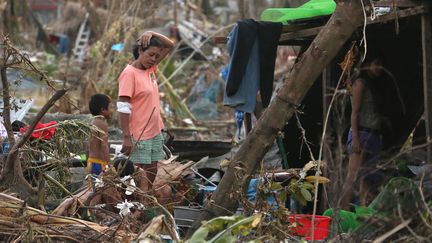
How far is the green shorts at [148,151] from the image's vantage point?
8.16m

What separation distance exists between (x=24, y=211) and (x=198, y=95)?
14011mm

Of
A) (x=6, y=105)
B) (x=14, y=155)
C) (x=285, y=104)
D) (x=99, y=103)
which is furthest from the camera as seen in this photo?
(x=99, y=103)

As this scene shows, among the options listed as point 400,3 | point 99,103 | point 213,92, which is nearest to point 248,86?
point 99,103

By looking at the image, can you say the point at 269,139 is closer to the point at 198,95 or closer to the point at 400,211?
the point at 400,211

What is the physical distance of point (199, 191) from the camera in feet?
26.3

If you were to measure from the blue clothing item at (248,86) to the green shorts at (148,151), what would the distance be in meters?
0.72

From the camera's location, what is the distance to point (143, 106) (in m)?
8.43

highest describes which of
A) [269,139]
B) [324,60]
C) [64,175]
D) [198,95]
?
[324,60]

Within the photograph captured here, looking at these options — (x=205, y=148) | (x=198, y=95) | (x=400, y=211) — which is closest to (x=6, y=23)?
(x=198, y=95)

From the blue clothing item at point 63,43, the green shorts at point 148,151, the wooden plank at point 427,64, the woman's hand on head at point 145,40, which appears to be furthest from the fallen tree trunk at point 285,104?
the blue clothing item at point 63,43

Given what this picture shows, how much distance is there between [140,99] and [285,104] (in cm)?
260

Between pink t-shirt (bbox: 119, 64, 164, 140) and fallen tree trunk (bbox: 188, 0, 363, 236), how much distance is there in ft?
7.56

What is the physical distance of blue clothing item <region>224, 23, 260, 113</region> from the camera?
8.45 m

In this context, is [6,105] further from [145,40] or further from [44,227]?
[145,40]
